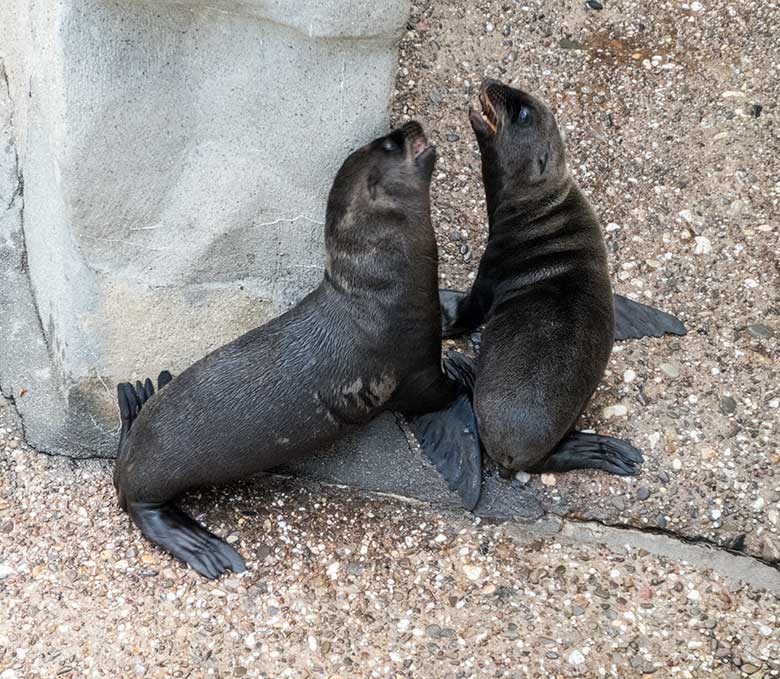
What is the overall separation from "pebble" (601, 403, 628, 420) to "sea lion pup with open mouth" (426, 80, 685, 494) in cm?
16

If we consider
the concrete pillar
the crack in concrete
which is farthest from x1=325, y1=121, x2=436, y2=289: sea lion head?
the crack in concrete

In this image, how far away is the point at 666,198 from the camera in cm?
459

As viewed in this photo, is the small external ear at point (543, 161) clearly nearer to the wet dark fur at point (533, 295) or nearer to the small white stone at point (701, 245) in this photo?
the wet dark fur at point (533, 295)

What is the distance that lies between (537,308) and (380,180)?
789mm

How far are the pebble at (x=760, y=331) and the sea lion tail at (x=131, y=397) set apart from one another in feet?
8.10

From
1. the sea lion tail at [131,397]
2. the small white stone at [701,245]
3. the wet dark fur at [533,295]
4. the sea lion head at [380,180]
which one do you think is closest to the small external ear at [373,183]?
the sea lion head at [380,180]

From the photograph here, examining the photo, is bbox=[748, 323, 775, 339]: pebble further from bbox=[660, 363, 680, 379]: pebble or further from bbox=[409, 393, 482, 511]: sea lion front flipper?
bbox=[409, 393, 482, 511]: sea lion front flipper

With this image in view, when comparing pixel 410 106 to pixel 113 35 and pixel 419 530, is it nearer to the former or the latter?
pixel 113 35

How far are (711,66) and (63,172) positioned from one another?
3.28 metres

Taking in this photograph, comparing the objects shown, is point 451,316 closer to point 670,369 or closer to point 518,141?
point 518,141

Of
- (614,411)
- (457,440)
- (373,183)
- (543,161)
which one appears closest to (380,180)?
(373,183)

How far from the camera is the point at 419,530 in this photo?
3.64m

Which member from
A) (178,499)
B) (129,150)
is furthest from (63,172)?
(178,499)

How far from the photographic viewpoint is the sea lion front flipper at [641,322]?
4145 mm
